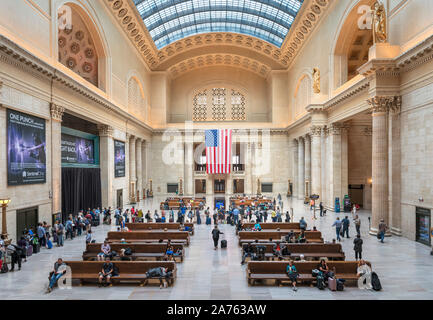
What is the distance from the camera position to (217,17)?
37.4m

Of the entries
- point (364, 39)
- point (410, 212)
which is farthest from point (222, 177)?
point (410, 212)

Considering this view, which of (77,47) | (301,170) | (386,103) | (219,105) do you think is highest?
(77,47)

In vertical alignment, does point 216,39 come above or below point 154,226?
above

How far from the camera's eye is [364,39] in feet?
83.2

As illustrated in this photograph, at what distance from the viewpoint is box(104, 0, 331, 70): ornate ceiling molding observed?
2752 centimetres

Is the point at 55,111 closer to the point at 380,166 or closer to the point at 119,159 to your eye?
the point at 119,159

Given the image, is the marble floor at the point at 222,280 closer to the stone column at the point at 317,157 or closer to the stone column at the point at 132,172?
the stone column at the point at 317,157

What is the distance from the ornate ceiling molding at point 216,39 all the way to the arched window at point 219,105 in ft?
22.2

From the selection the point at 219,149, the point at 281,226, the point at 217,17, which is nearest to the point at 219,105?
the point at 217,17

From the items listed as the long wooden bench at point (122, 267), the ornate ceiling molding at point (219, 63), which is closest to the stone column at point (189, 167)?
the ornate ceiling molding at point (219, 63)

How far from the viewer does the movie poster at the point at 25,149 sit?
14.1 m

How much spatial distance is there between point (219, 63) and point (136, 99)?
14753 millimetres

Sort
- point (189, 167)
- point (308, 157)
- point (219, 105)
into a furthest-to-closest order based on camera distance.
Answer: point (219, 105)
point (189, 167)
point (308, 157)

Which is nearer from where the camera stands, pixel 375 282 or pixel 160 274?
pixel 375 282
